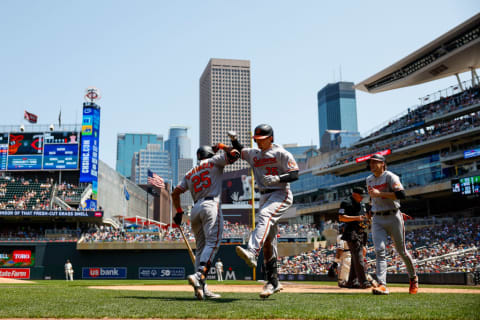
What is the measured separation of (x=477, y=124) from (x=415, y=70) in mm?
16163

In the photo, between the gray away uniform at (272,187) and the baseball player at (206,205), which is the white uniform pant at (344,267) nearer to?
the gray away uniform at (272,187)

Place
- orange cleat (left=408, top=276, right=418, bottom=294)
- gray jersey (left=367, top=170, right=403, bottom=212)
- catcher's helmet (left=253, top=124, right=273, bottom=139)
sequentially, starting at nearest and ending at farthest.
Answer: catcher's helmet (left=253, top=124, right=273, bottom=139) < gray jersey (left=367, top=170, right=403, bottom=212) < orange cleat (left=408, top=276, right=418, bottom=294)

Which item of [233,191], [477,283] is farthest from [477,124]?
[233,191]

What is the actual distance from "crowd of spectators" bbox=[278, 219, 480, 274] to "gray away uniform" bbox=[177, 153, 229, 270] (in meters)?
21.4

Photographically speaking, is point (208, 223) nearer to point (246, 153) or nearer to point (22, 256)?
point (246, 153)

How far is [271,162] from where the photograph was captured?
22.9 ft

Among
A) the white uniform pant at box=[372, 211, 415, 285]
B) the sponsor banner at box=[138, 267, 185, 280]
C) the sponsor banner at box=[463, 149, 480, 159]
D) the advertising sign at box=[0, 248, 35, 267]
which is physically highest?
the sponsor banner at box=[463, 149, 480, 159]

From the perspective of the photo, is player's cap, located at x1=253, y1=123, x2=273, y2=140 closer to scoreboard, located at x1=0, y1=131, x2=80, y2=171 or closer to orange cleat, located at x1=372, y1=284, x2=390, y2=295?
orange cleat, located at x1=372, y1=284, x2=390, y2=295

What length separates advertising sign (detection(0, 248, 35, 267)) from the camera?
41031mm

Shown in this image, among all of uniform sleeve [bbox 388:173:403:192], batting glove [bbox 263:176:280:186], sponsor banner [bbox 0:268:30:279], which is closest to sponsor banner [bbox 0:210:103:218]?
sponsor banner [bbox 0:268:30:279]

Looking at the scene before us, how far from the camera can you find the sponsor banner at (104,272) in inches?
1590

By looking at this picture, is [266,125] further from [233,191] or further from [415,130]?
[233,191]

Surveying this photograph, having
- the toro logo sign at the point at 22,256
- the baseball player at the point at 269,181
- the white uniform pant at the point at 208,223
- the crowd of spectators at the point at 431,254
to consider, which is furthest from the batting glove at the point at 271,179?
the toro logo sign at the point at 22,256

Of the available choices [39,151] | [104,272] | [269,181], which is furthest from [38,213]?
[269,181]
